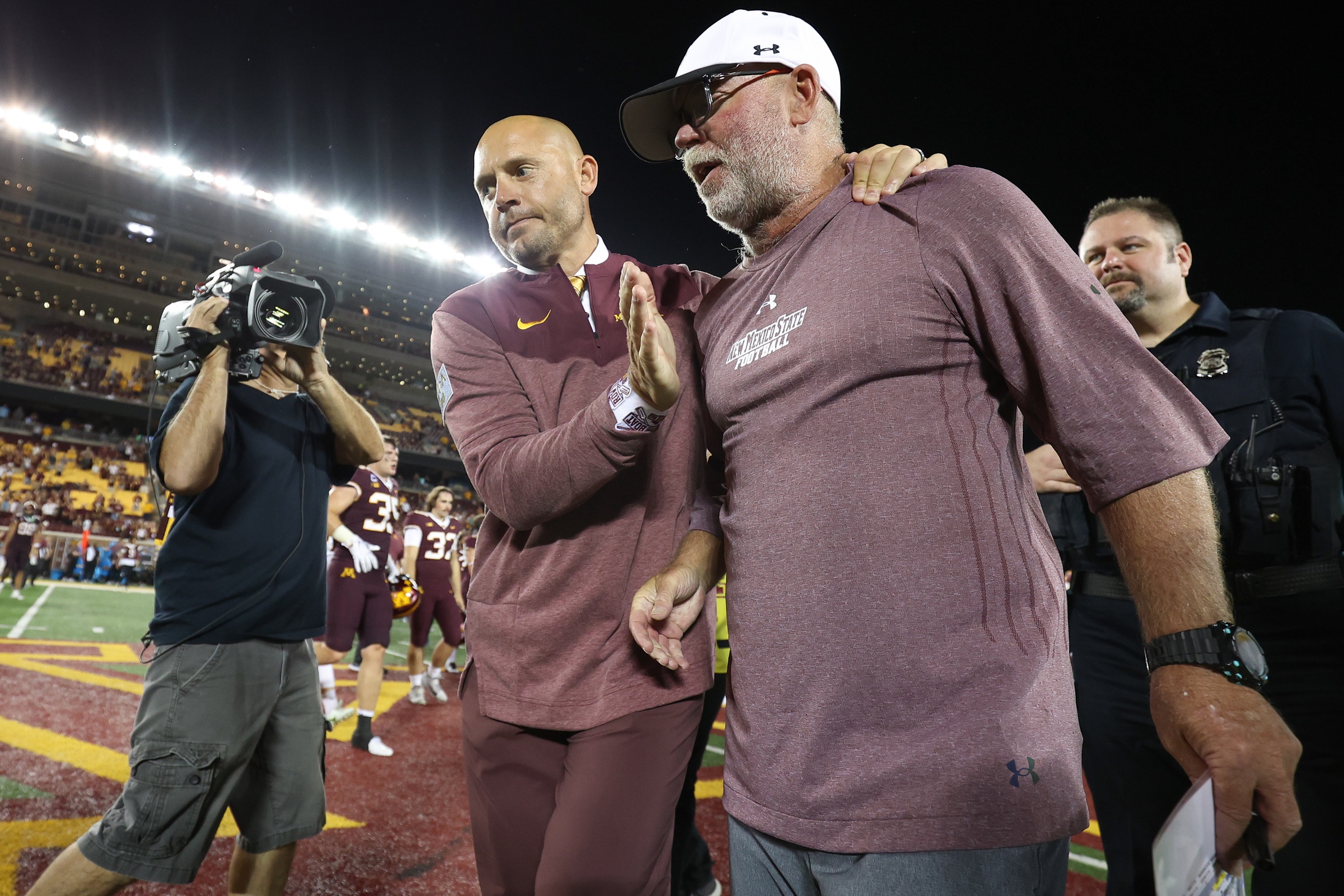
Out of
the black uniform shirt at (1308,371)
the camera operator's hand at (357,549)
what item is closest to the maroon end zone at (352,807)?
the camera operator's hand at (357,549)

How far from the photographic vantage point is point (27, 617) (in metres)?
12.2

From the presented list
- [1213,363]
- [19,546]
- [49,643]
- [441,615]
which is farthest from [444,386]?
[19,546]

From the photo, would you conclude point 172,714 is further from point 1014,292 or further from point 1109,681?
point 1109,681

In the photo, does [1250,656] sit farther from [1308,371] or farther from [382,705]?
[382,705]

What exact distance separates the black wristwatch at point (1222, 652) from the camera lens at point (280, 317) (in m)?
2.98

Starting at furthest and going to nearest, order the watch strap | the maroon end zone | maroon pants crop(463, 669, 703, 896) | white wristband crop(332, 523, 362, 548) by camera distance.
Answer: white wristband crop(332, 523, 362, 548), the maroon end zone, maroon pants crop(463, 669, 703, 896), the watch strap

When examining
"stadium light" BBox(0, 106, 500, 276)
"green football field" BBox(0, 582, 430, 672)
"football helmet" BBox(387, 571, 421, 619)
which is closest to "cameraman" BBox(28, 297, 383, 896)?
"football helmet" BBox(387, 571, 421, 619)

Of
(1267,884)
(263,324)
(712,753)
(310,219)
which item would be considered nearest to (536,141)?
(263,324)

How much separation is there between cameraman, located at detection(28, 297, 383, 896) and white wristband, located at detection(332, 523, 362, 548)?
3.49m

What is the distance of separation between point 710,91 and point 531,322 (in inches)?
29.0

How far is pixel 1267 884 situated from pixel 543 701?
2.22 metres

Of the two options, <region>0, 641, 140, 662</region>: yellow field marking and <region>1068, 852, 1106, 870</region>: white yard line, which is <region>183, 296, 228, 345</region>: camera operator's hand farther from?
<region>0, 641, 140, 662</region>: yellow field marking

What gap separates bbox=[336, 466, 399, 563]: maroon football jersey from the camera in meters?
6.88

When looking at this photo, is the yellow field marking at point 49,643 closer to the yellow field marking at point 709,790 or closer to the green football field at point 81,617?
the green football field at point 81,617
